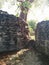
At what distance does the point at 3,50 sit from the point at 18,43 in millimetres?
1090

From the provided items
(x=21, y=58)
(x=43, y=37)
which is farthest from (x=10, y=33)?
(x=43, y=37)

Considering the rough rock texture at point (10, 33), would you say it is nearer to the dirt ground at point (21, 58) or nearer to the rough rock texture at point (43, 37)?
the dirt ground at point (21, 58)

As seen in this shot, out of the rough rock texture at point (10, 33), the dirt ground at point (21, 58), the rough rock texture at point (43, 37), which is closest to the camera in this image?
the dirt ground at point (21, 58)

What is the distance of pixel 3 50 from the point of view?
9211 millimetres

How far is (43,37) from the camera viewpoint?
920cm

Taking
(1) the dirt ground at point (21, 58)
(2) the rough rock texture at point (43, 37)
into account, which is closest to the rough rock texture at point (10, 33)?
(1) the dirt ground at point (21, 58)

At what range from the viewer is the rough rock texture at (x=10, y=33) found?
9.35 m

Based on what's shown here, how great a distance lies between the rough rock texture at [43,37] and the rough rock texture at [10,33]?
3.41ft

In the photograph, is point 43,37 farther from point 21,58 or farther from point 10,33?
point 10,33

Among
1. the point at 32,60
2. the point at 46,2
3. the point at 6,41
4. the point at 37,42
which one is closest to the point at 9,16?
the point at 6,41

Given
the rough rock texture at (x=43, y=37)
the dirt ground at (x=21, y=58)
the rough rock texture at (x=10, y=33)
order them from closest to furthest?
the dirt ground at (x=21, y=58), the rough rock texture at (x=43, y=37), the rough rock texture at (x=10, y=33)

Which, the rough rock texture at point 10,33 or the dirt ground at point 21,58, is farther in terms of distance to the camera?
the rough rock texture at point 10,33

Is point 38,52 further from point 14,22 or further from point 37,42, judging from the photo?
point 14,22

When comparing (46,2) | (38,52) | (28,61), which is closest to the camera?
(28,61)
